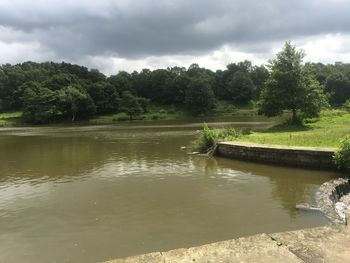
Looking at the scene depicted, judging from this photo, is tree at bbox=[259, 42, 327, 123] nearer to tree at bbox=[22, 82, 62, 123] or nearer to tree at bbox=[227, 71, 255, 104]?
tree at bbox=[22, 82, 62, 123]

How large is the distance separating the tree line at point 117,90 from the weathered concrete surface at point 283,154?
154ft

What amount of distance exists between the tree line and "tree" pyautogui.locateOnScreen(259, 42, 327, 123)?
1247 inches

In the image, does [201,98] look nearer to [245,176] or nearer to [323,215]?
[245,176]

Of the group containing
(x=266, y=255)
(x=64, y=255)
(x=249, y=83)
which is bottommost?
(x=64, y=255)

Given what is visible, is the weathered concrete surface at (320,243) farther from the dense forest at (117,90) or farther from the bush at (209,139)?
the dense forest at (117,90)

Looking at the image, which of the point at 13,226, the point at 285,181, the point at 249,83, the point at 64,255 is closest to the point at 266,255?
the point at 64,255

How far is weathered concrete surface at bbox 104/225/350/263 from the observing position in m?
6.02

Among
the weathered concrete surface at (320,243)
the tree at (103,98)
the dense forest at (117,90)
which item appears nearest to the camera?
the weathered concrete surface at (320,243)

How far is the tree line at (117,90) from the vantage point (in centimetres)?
8281

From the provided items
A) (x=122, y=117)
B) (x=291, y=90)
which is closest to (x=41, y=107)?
(x=122, y=117)

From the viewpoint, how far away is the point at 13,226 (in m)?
11.8

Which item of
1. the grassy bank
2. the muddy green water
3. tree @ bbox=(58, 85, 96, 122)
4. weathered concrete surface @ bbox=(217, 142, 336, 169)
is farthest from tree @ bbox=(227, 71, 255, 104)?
the muddy green water

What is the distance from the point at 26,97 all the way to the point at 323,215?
81502 mm

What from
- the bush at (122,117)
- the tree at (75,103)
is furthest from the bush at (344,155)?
the tree at (75,103)
